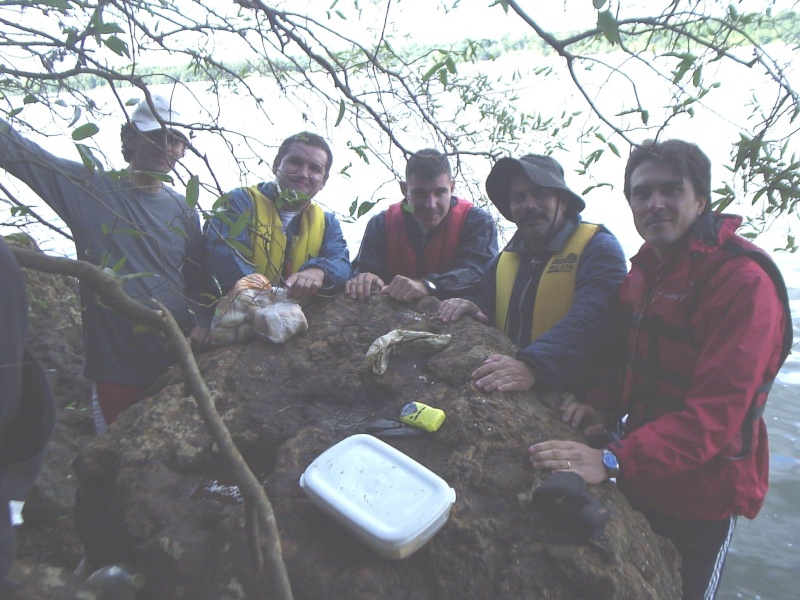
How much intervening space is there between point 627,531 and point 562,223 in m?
1.86

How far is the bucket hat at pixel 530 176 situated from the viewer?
3266 millimetres

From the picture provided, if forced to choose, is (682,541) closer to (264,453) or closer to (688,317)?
(688,317)

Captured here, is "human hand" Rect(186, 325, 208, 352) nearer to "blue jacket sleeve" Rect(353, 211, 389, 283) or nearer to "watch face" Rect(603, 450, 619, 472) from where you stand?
"blue jacket sleeve" Rect(353, 211, 389, 283)

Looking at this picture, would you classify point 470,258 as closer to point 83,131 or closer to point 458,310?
point 458,310

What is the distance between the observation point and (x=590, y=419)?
2795mm

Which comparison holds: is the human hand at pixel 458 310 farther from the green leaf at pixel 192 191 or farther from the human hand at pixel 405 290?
the green leaf at pixel 192 191

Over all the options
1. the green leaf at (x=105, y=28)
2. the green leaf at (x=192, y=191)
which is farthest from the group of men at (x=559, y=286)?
the green leaf at (x=105, y=28)

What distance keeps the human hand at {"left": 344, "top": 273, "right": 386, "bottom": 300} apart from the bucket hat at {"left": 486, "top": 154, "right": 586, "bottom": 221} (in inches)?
38.6

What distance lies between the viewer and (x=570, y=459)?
2.29 metres

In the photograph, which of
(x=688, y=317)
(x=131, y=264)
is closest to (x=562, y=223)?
(x=688, y=317)

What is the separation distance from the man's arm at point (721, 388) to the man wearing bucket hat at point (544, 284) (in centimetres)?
58

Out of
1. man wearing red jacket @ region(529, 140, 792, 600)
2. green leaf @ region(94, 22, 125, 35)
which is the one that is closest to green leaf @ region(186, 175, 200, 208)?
green leaf @ region(94, 22, 125, 35)

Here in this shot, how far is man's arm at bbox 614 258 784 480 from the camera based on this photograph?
2.18 metres

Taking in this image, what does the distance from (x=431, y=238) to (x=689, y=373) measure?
2110 millimetres
